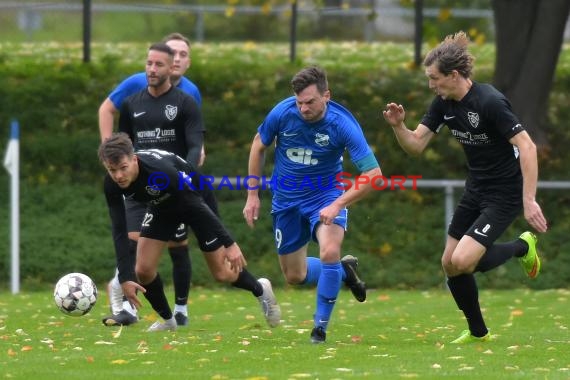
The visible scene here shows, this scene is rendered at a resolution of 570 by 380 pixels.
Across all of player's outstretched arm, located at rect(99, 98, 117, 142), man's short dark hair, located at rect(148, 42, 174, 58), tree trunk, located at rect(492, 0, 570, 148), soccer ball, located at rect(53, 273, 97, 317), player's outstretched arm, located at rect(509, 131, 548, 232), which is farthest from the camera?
tree trunk, located at rect(492, 0, 570, 148)

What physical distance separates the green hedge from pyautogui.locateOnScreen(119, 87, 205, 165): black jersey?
5.12m

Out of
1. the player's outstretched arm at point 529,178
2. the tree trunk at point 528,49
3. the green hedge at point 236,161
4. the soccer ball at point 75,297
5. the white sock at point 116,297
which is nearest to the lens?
the player's outstretched arm at point 529,178

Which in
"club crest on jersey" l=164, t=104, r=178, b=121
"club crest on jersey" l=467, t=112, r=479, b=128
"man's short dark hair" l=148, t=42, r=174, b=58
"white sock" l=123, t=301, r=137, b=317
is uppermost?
"man's short dark hair" l=148, t=42, r=174, b=58

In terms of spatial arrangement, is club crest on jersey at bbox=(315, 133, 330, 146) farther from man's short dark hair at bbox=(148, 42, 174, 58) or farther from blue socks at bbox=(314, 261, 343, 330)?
man's short dark hair at bbox=(148, 42, 174, 58)

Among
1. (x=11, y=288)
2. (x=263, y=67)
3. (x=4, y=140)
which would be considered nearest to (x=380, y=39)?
(x=263, y=67)

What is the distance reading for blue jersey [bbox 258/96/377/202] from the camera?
30.0ft

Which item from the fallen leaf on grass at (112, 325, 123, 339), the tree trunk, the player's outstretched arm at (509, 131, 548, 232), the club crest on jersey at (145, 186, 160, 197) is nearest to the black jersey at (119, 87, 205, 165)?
the club crest on jersey at (145, 186, 160, 197)

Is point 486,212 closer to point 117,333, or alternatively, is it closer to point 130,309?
point 117,333

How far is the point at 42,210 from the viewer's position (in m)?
16.3

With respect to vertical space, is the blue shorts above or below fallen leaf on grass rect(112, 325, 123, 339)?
above

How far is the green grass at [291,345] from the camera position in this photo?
7.35 metres

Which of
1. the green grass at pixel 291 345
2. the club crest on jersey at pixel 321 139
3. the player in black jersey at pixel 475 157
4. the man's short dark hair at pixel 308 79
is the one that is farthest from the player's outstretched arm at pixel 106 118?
the player in black jersey at pixel 475 157

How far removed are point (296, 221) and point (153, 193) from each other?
4.34ft

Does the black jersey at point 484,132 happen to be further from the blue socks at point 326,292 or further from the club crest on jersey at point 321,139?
the blue socks at point 326,292
